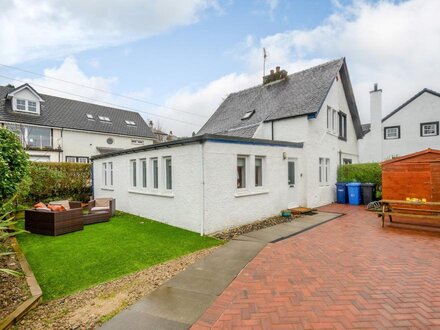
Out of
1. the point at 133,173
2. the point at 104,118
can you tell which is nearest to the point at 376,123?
the point at 133,173

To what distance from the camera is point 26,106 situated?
2431 cm

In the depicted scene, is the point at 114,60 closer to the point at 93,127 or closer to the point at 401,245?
the point at 93,127

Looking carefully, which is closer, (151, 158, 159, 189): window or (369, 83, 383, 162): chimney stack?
(151, 158, 159, 189): window

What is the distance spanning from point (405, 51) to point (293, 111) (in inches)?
347

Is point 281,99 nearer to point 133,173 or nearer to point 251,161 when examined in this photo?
point 251,161

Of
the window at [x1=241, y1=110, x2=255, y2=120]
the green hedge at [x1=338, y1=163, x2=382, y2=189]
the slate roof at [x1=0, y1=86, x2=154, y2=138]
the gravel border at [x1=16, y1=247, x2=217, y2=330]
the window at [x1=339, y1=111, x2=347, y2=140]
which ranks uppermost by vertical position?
the slate roof at [x1=0, y1=86, x2=154, y2=138]

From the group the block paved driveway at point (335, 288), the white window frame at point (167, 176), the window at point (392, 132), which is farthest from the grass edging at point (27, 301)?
the window at point (392, 132)

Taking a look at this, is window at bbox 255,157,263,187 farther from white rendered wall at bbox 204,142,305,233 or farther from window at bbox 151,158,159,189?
window at bbox 151,158,159,189

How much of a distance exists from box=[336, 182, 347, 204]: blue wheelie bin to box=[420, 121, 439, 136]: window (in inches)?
592

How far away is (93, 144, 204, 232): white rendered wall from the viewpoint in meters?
8.25

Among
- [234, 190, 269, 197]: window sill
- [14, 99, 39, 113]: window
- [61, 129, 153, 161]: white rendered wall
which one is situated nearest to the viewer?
[234, 190, 269, 197]: window sill

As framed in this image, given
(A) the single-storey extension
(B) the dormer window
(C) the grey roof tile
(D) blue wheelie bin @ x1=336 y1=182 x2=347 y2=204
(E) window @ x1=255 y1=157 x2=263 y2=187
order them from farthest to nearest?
(B) the dormer window, (D) blue wheelie bin @ x1=336 y1=182 x2=347 y2=204, (C) the grey roof tile, (E) window @ x1=255 y1=157 x2=263 y2=187, (A) the single-storey extension

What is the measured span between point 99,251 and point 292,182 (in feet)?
29.9

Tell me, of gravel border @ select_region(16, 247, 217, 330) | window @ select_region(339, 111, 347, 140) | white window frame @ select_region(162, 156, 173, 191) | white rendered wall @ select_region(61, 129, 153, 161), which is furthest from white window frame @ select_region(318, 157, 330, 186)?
white rendered wall @ select_region(61, 129, 153, 161)
